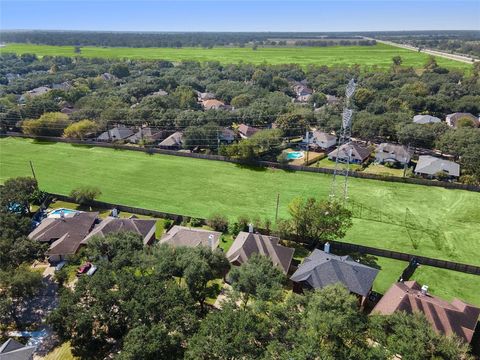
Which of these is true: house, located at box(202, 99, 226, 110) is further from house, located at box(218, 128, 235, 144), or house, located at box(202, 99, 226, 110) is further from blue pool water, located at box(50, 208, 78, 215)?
blue pool water, located at box(50, 208, 78, 215)

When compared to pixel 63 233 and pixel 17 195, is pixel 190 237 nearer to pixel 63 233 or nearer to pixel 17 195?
pixel 63 233

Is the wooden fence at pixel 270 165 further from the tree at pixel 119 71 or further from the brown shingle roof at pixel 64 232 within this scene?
the tree at pixel 119 71

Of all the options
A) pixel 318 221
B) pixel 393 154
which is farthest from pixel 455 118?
pixel 318 221

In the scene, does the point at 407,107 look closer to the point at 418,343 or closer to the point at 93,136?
the point at 93,136

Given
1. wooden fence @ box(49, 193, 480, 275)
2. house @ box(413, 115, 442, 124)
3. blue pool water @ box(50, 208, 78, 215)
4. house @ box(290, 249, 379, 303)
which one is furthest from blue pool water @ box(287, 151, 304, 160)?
blue pool water @ box(50, 208, 78, 215)

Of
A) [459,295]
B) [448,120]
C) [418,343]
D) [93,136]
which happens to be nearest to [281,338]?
[418,343]
